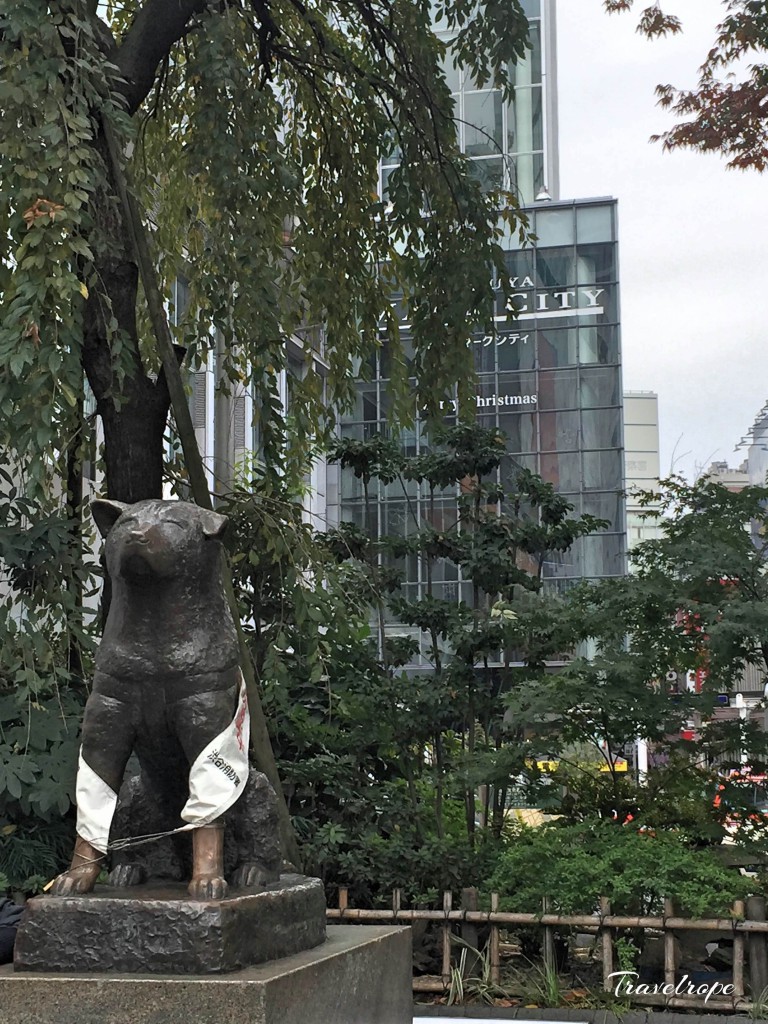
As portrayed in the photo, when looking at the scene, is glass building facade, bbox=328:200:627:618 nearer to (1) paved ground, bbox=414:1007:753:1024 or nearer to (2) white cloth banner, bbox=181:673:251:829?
(1) paved ground, bbox=414:1007:753:1024

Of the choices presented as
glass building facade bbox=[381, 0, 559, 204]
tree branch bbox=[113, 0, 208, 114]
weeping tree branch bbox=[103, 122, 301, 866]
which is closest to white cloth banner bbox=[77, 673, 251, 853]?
weeping tree branch bbox=[103, 122, 301, 866]

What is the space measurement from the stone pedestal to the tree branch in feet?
15.2

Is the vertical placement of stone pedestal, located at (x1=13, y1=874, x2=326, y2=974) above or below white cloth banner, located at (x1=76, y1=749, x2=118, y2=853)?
below

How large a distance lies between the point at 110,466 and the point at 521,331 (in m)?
23.4

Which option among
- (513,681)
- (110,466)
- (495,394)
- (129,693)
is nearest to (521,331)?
(495,394)

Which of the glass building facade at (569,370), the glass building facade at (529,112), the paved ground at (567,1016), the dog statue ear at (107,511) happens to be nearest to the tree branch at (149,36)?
the dog statue ear at (107,511)

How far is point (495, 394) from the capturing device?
2908 cm

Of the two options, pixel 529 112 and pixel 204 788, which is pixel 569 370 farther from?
pixel 204 788

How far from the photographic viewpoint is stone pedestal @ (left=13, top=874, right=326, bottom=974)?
3252 millimetres

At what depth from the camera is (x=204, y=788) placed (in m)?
3.49

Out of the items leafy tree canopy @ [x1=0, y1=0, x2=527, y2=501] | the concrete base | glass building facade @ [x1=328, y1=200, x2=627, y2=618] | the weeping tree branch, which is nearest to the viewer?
the concrete base

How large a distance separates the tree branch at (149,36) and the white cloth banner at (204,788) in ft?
14.0

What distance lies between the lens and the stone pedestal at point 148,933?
10.7 ft

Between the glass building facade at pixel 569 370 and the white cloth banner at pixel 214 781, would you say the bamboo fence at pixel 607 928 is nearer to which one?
the white cloth banner at pixel 214 781
